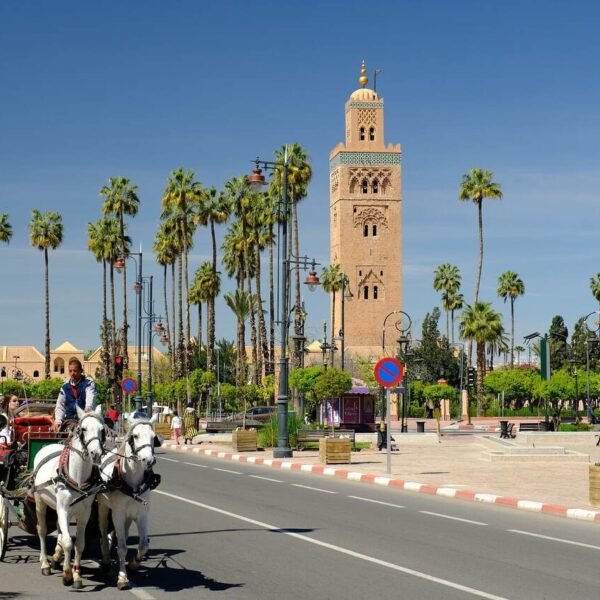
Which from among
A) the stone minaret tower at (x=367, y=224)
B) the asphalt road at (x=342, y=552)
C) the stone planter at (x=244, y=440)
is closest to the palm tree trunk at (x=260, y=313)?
the stone minaret tower at (x=367, y=224)

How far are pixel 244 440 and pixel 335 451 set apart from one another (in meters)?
8.04

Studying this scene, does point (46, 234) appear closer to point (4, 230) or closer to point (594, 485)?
point (4, 230)

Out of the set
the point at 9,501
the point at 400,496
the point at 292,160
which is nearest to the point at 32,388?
the point at 292,160

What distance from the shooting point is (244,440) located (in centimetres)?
3622

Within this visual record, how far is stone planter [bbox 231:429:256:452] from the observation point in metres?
36.2

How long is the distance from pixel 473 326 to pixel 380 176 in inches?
1332

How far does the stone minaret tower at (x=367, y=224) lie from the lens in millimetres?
109625

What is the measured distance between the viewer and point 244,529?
14195mm

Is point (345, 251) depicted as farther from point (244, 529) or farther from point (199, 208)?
point (244, 529)

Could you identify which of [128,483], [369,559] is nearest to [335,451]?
[369,559]

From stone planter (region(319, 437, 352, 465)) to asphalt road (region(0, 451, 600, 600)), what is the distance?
28.9 ft

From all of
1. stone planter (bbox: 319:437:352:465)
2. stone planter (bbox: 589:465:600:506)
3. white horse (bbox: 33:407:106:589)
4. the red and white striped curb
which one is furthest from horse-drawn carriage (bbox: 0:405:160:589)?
stone planter (bbox: 319:437:352:465)

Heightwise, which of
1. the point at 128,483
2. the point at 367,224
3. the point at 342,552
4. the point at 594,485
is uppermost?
the point at 367,224

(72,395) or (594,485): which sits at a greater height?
(72,395)
